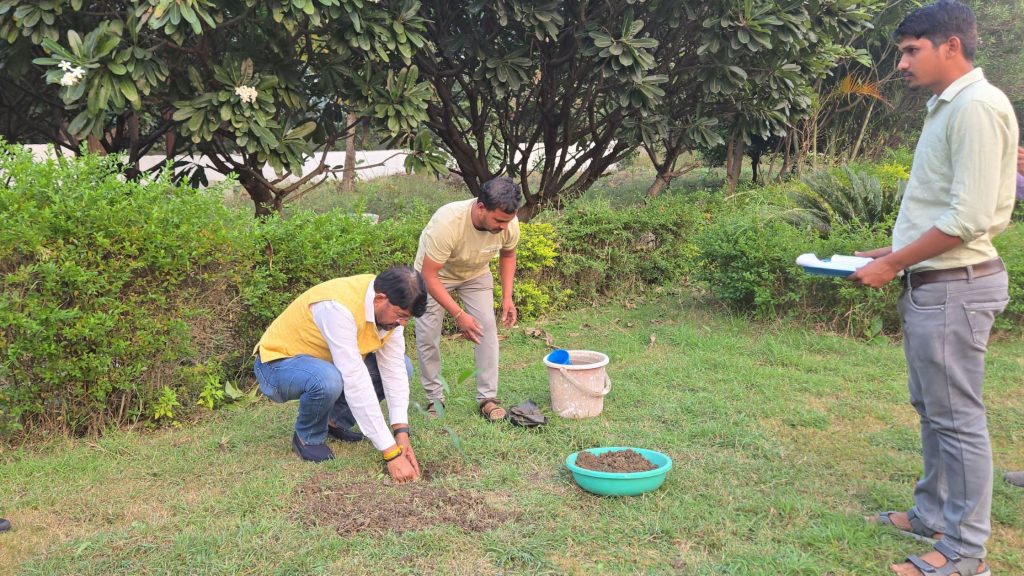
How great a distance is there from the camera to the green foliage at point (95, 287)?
379cm

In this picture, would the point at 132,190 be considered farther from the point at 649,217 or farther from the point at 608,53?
the point at 649,217

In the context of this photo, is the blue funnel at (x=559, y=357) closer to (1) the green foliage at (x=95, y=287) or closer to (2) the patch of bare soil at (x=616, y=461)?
(2) the patch of bare soil at (x=616, y=461)

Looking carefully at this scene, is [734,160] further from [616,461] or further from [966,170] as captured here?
[966,170]

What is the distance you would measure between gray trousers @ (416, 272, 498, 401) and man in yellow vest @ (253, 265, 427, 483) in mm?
543

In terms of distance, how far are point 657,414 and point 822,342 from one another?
2.14 m

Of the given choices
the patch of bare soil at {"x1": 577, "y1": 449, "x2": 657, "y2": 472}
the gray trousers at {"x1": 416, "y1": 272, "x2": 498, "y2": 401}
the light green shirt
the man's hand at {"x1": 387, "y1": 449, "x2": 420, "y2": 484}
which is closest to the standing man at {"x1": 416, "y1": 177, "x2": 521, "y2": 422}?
the gray trousers at {"x1": 416, "y1": 272, "x2": 498, "y2": 401}

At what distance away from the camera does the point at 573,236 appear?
706cm

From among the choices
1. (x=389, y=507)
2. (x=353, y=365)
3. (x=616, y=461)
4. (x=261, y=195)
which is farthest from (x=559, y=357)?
(x=261, y=195)

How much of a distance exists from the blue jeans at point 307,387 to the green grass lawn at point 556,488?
0.19m

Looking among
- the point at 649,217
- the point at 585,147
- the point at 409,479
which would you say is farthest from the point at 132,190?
the point at 585,147

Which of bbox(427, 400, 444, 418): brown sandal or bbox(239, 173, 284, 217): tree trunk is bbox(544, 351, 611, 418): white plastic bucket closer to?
bbox(427, 400, 444, 418): brown sandal

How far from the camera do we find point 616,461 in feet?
11.6

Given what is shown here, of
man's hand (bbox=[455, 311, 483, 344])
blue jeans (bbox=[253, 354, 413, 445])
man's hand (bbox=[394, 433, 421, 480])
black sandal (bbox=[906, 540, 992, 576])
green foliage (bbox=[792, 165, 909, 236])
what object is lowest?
black sandal (bbox=[906, 540, 992, 576])

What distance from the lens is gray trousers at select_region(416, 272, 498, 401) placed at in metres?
4.51
